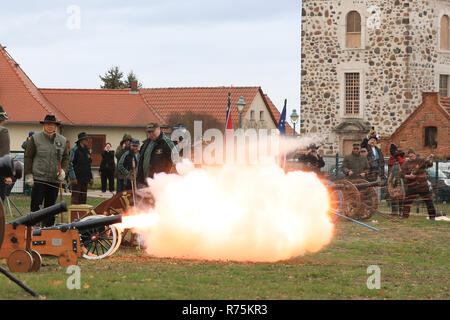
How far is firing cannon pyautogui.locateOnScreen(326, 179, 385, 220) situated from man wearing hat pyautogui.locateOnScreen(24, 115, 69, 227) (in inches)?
310

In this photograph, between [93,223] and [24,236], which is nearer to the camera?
[24,236]

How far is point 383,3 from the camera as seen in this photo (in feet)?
147

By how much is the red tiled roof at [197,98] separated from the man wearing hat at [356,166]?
35.8 meters

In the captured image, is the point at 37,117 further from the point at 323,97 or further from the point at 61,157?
the point at 61,157

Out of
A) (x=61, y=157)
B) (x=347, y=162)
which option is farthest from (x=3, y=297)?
(x=347, y=162)

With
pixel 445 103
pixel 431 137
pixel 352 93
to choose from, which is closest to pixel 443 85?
pixel 352 93

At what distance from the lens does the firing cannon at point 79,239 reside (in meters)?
11.8

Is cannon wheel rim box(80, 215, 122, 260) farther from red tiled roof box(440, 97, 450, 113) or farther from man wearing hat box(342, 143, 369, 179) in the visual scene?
red tiled roof box(440, 97, 450, 113)

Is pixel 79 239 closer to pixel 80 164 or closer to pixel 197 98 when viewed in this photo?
pixel 80 164

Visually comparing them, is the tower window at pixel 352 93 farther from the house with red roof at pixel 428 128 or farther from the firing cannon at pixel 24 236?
the firing cannon at pixel 24 236

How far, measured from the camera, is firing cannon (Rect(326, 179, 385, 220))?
20.8 m

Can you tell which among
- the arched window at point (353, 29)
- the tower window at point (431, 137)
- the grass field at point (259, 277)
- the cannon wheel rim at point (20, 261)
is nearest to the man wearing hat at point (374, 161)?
the grass field at point (259, 277)

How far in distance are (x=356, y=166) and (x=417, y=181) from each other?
1535 millimetres

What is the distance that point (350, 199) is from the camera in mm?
21156
